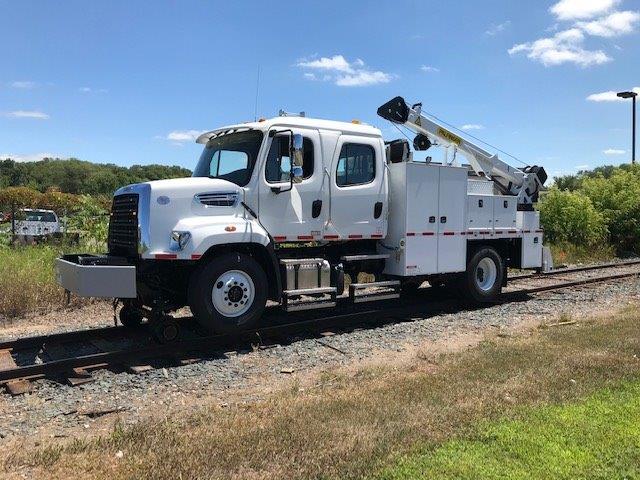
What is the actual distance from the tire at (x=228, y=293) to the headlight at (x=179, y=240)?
0.43 meters

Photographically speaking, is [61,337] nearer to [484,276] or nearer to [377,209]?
[377,209]

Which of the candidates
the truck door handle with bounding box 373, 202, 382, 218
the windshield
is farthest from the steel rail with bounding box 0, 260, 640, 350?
the truck door handle with bounding box 373, 202, 382, 218

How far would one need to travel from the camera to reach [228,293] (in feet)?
25.0

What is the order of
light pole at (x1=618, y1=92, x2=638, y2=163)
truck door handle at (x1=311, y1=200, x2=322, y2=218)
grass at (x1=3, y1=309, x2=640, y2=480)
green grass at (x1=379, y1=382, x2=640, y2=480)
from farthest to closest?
light pole at (x1=618, y1=92, x2=638, y2=163)
truck door handle at (x1=311, y1=200, x2=322, y2=218)
grass at (x1=3, y1=309, x2=640, y2=480)
green grass at (x1=379, y1=382, x2=640, y2=480)

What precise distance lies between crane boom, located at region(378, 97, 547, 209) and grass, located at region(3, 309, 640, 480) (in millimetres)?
5695

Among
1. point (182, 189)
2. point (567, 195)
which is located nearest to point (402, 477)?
point (182, 189)

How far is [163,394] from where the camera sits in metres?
5.99

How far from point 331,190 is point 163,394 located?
13.4 ft

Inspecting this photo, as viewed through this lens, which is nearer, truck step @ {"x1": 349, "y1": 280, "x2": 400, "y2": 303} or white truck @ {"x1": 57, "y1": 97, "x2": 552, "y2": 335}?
white truck @ {"x1": 57, "y1": 97, "x2": 552, "y2": 335}

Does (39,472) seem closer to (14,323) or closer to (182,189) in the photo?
(182,189)

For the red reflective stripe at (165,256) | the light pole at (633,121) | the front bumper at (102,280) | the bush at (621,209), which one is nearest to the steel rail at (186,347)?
the front bumper at (102,280)

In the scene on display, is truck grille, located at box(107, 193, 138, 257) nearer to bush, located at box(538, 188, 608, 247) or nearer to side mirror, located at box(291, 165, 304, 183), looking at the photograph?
side mirror, located at box(291, 165, 304, 183)

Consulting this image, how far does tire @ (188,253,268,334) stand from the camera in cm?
735

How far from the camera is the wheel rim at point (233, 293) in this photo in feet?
24.7
